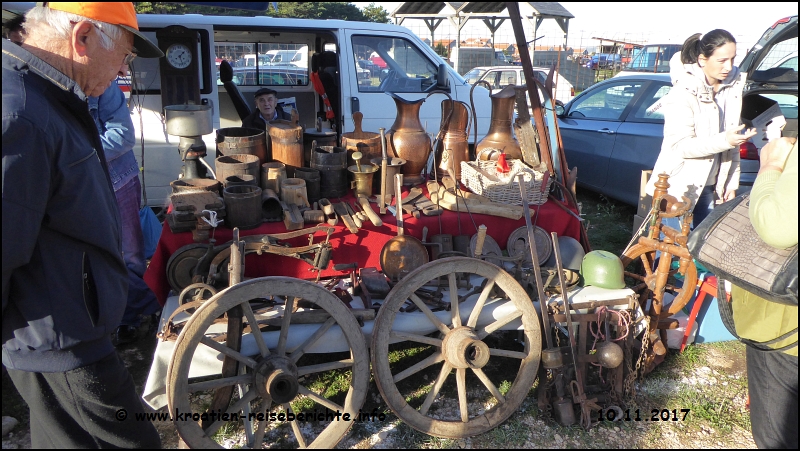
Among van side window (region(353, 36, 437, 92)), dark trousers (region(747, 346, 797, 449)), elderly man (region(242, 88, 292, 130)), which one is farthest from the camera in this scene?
van side window (region(353, 36, 437, 92))

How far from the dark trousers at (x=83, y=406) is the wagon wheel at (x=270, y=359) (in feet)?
1.37

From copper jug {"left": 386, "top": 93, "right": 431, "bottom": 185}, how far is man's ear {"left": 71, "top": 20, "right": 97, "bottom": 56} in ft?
6.92

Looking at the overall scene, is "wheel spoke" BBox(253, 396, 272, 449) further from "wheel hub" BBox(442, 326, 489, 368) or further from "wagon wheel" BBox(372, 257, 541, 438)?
"wheel hub" BBox(442, 326, 489, 368)

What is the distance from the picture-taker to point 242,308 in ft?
7.10

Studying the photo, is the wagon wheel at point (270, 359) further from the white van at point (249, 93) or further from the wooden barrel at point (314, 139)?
the white van at point (249, 93)

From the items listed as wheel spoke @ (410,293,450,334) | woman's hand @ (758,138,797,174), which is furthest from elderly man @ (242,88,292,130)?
woman's hand @ (758,138,797,174)

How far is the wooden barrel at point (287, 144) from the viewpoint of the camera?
323 cm

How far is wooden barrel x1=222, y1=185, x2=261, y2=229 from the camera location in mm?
2688

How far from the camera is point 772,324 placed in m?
1.65

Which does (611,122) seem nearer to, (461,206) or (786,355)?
(461,206)

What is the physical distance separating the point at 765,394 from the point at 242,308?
188cm

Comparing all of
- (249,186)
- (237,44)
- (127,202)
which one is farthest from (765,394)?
(237,44)

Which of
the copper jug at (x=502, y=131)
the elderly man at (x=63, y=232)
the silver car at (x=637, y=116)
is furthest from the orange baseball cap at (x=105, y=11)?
the silver car at (x=637, y=116)

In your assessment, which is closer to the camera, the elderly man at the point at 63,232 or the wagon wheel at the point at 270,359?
the elderly man at the point at 63,232
